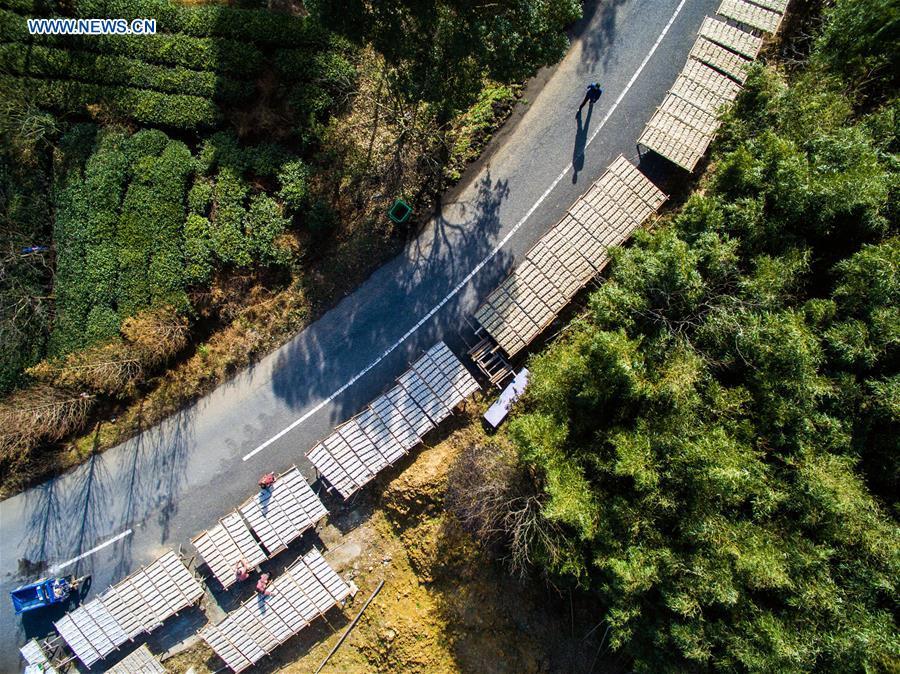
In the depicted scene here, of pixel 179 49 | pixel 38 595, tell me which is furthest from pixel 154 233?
pixel 38 595

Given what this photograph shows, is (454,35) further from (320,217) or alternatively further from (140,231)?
(140,231)

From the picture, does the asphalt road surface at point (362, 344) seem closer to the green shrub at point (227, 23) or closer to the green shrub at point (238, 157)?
the green shrub at point (238, 157)

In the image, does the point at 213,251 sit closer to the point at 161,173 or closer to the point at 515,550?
the point at 161,173

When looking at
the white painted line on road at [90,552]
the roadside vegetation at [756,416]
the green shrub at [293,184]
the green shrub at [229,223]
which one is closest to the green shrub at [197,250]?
the green shrub at [229,223]

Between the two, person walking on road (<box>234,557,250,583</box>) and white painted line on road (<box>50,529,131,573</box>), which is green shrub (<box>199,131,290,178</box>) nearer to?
white painted line on road (<box>50,529,131,573</box>)

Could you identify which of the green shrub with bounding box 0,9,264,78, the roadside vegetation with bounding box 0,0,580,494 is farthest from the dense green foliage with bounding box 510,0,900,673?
the green shrub with bounding box 0,9,264,78

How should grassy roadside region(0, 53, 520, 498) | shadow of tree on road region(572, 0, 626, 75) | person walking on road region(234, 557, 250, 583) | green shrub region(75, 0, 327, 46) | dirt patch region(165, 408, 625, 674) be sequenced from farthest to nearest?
shadow of tree on road region(572, 0, 626, 75) < grassy roadside region(0, 53, 520, 498) < green shrub region(75, 0, 327, 46) < dirt patch region(165, 408, 625, 674) < person walking on road region(234, 557, 250, 583)
